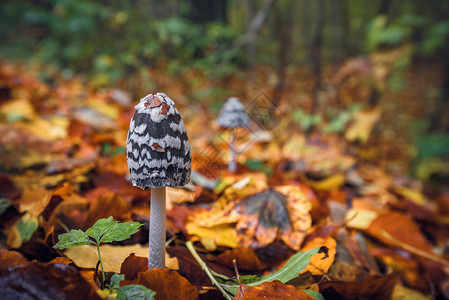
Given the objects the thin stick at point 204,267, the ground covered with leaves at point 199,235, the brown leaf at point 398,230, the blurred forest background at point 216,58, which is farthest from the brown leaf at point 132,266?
the blurred forest background at point 216,58

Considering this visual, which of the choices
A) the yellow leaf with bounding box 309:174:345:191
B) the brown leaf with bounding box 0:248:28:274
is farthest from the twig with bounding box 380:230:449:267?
the brown leaf with bounding box 0:248:28:274

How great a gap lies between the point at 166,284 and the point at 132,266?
0.20m

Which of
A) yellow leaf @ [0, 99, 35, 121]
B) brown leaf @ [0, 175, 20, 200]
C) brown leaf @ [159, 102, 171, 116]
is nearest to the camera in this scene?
brown leaf @ [159, 102, 171, 116]

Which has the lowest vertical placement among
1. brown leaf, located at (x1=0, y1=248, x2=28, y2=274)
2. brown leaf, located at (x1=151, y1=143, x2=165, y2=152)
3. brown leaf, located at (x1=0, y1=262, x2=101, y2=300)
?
brown leaf, located at (x1=0, y1=248, x2=28, y2=274)

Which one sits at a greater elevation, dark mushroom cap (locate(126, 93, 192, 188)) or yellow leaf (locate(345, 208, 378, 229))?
dark mushroom cap (locate(126, 93, 192, 188))

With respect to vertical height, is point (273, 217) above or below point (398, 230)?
above

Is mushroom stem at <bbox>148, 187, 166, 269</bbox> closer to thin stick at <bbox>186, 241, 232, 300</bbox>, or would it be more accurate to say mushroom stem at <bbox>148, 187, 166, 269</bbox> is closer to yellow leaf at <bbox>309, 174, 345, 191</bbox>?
thin stick at <bbox>186, 241, 232, 300</bbox>

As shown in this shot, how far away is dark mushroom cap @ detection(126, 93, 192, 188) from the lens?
112 cm

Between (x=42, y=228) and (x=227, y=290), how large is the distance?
0.94m

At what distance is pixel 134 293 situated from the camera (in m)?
0.96

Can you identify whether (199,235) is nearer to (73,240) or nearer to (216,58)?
(73,240)

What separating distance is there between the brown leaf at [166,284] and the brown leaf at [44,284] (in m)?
0.19

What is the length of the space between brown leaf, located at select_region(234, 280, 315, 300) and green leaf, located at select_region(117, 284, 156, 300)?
32 centimetres

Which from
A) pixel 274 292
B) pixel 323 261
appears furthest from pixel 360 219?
pixel 274 292
